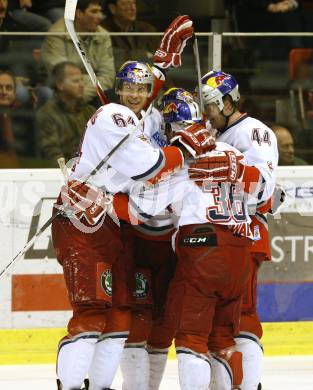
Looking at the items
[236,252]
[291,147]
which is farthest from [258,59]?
[236,252]

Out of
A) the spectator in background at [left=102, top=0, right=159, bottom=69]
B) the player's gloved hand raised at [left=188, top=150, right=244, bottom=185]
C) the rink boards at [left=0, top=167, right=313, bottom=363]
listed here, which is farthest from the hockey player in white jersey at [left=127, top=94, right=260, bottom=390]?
the spectator in background at [left=102, top=0, right=159, bottom=69]

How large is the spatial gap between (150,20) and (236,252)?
9.27 ft

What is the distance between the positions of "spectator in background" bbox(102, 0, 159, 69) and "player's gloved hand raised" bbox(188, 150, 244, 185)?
72.4 inches

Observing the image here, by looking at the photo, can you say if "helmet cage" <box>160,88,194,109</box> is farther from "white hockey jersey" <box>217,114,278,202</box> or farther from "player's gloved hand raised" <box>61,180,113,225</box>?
"player's gloved hand raised" <box>61,180,113,225</box>

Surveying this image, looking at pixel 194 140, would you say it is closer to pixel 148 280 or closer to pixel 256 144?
pixel 256 144

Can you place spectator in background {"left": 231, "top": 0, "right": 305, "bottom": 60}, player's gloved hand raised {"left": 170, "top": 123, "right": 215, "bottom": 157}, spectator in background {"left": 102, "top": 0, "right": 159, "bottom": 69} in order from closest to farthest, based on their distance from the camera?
player's gloved hand raised {"left": 170, "top": 123, "right": 215, "bottom": 157} → spectator in background {"left": 102, "top": 0, "right": 159, "bottom": 69} → spectator in background {"left": 231, "top": 0, "right": 305, "bottom": 60}

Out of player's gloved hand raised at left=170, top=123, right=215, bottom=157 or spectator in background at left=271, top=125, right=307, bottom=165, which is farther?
spectator in background at left=271, top=125, right=307, bottom=165

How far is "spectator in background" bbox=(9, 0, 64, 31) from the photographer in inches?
299

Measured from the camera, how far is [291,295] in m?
7.15

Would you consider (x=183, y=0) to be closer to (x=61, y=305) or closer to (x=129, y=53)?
(x=129, y=53)

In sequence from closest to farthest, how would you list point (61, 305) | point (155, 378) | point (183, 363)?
point (183, 363) < point (155, 378) < point (61, 305)

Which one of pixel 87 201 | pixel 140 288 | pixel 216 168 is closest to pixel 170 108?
pixel 216 168

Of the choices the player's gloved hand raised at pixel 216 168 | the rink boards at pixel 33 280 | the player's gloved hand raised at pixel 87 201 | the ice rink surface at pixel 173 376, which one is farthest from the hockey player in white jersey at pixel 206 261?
the rink boards at pixel 33 280

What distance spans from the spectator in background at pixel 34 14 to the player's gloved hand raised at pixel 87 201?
2.36 metres
